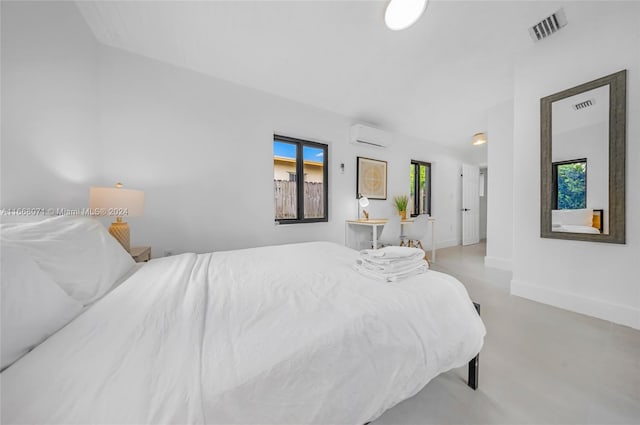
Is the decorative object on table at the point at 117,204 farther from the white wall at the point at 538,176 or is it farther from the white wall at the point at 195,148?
the white wall at the point at 538,176

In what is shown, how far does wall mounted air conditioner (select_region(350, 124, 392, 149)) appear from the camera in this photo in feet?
11.6

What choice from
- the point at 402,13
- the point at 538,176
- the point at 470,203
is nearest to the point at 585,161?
the point at 538,176

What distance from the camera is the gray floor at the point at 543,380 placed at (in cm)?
100

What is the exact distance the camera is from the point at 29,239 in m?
0.77

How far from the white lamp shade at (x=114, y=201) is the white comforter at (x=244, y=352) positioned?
0.91 meters

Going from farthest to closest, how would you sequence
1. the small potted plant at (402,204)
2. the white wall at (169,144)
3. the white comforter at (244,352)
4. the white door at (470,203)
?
the white door at (470,203)
the small potted plant at (402,204)
the white wall at (169,144)
the white comforter at (244,352)

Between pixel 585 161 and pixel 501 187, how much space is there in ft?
5.19

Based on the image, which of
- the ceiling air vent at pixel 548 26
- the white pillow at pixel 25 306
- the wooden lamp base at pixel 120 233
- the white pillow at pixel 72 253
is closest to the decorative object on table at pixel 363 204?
the ceiling air vent at pixel 548 26

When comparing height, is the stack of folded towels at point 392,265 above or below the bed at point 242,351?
above

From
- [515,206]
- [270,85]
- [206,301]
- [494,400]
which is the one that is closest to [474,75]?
[515,206]

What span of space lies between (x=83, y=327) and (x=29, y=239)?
45 centimetres

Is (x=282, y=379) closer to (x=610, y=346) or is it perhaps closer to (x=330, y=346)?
(x=330, y=346)

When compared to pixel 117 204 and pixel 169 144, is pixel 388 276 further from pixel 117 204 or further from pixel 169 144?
pixel 169 144

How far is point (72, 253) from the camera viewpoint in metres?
0.88
